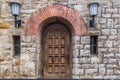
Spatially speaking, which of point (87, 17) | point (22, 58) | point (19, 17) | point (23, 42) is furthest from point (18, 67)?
point (87, 17)

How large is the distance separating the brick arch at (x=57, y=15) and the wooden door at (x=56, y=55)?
49 cm

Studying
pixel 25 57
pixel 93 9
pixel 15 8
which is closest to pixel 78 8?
pixel 93 9

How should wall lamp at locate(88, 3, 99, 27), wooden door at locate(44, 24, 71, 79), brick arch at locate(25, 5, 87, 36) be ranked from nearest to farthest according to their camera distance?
wall lamp at locate(88, 3, 99, 27) → brick arch at locate(25, 5, 87, 36) → wooden door at locate(44, 24, 71, 79)

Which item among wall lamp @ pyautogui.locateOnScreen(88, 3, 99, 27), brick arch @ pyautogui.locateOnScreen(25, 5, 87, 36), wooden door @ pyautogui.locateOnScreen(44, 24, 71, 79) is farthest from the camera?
wooden door @ pyautogui.locateOnScreen(44, 24, 71, 79)

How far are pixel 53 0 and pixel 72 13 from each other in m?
0.63

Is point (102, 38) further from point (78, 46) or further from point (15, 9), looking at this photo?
point (15, 9)

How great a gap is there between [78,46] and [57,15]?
3.31ft

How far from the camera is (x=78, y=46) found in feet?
20.6

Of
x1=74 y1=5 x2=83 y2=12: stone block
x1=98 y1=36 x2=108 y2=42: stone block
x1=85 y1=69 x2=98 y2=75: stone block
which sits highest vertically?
x1=74 y1=5 x2=83 y2=12: stone block

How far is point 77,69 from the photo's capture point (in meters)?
6.24

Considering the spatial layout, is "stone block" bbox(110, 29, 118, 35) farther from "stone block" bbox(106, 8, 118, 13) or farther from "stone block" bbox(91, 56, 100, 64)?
"stone block" bbox(91, 56, 100, 64)

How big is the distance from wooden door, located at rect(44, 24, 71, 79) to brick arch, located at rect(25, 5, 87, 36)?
494 millimetres

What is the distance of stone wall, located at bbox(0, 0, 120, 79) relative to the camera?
624 centimetres

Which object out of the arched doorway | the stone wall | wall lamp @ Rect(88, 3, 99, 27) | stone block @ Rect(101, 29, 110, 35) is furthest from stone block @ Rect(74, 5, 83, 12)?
stone block @ Rect(101, 29, 110, 35)
